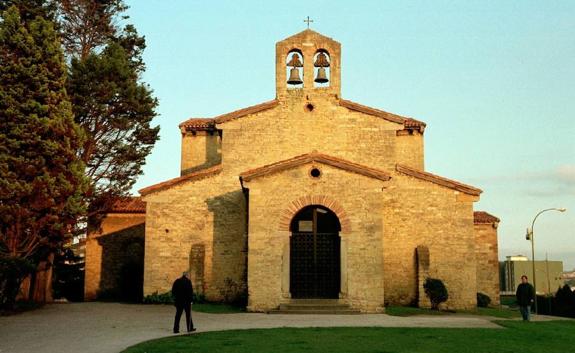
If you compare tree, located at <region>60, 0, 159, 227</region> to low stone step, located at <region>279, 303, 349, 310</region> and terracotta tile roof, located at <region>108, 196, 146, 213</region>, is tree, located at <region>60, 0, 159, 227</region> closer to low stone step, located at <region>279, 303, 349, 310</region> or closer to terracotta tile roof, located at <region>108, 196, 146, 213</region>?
terracotta tile roof, located at <region>108, 196, 146, 213</region>

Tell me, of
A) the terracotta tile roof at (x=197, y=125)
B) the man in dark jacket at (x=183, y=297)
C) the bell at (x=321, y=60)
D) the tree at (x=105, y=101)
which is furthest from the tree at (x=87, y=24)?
the man in dark jacket at (x=183, y=297)

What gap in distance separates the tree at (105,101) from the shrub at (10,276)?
281 inches

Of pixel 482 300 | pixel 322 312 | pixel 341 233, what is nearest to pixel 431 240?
pixel 482 300

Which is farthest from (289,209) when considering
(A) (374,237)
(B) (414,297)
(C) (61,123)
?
(C) (61,123)

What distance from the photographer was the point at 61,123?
22.3 meters

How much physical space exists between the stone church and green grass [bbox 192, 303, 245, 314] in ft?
3.76

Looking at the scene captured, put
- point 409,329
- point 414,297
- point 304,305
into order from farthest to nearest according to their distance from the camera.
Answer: point 414,297
point 304,305
point 409,329

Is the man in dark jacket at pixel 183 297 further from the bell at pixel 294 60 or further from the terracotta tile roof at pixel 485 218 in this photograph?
the terracotta tile roof at pixel 485 218

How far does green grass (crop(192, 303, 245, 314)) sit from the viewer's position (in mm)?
22255

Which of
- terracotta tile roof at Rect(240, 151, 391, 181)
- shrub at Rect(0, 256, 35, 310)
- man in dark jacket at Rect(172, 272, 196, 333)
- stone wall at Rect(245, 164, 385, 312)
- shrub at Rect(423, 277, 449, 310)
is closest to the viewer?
man in dark jacket at Rect(172, 272, 196, 333)

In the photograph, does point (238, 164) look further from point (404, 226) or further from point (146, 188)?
point (404, 226)

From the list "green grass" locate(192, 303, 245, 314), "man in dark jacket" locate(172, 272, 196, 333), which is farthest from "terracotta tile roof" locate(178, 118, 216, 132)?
"man in dark jacket" locate(172, 272, 196, 333)

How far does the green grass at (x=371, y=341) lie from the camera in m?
12.2

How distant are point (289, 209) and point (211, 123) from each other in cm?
915
